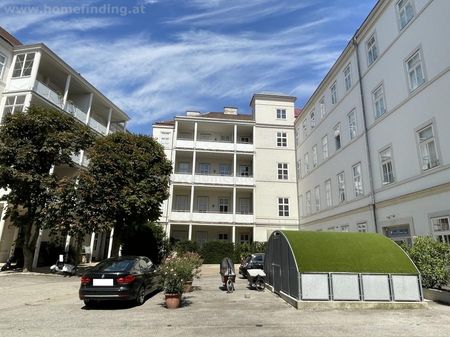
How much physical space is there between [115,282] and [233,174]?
1031 inches

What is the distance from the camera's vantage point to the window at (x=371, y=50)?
19.5m

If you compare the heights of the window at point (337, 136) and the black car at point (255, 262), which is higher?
the window at point (337, 136)

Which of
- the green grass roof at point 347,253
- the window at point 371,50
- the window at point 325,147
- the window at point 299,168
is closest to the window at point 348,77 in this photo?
the window at point 371,50

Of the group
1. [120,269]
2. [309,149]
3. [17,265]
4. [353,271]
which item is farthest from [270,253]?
[309,149]

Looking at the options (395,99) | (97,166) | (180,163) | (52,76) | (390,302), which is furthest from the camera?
(180,163)

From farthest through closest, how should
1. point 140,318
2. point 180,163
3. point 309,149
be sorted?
point 180,163, point 309,149, point 140,318

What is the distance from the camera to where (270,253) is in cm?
1399

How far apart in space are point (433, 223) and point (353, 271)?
634 centimetres

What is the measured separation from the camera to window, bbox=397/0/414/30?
53.0 feet

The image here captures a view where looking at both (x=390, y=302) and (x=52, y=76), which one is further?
(x=52, y=76)

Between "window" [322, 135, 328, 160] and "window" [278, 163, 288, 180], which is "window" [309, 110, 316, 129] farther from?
"window" [278, 163, 288, 180]

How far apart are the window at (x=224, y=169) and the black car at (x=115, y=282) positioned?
26127 mm

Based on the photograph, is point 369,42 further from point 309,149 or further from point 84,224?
point 84,224

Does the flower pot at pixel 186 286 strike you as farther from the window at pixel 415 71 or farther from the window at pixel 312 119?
the window at pixel 312 119
